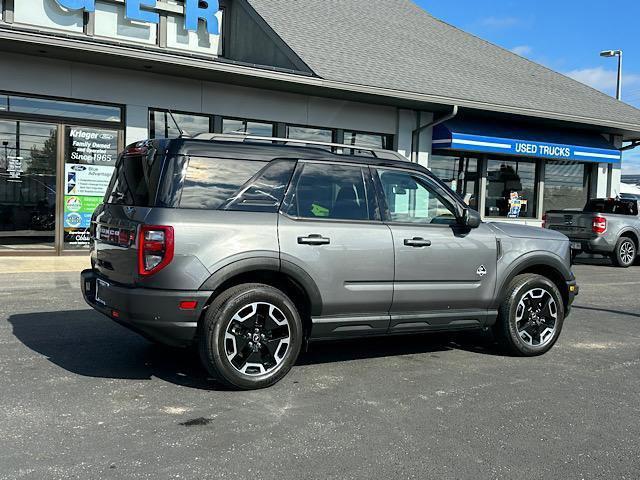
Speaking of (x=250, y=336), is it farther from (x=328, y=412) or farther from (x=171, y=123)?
(x=171, y=123)

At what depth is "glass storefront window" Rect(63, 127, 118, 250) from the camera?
1273 cm

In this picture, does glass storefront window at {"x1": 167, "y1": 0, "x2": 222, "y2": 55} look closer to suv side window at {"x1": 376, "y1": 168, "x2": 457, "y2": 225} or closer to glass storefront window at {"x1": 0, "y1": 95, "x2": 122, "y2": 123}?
glass storefront window at {"x1": 0, "y1": 95, "x2": 122, "y2": 123}

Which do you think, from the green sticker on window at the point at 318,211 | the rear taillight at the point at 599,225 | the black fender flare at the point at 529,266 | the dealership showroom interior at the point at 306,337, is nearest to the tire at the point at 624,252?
the rear taillight at the point at 599,225

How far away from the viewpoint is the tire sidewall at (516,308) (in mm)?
5863

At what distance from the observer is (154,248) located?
443 centimetres

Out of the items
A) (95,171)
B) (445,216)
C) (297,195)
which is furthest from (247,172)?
(95,171)

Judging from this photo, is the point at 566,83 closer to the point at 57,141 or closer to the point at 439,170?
the point at 439,170

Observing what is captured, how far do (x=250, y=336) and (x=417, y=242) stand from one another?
1659 millimetres

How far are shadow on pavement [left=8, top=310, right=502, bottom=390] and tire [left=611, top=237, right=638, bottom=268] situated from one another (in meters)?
9.49

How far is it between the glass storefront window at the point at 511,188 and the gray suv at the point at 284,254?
42.2 feet

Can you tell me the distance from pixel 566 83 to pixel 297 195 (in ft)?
62.2

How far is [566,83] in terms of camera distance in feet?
69.5

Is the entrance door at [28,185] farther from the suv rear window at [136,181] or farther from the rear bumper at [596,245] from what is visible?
the rear bumper at [596,245]

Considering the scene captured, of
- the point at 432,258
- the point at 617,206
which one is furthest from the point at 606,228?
the point at 432,258
